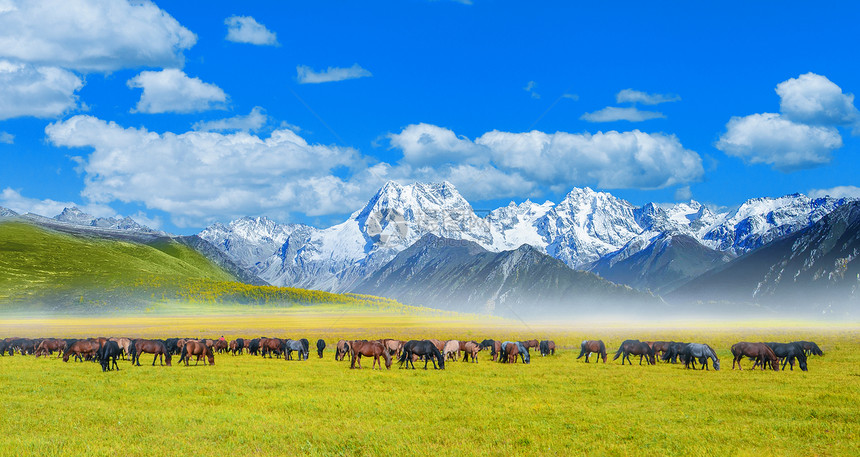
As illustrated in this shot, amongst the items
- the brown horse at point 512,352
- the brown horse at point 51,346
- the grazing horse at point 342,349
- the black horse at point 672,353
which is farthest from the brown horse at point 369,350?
the brown horse at point 51,346

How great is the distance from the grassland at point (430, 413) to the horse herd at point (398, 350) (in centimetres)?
298

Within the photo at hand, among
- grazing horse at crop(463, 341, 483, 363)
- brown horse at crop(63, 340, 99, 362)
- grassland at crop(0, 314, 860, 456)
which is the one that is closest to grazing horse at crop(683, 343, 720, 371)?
grassland at crop(0, 314, 860, 456)

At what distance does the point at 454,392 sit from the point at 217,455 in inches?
577

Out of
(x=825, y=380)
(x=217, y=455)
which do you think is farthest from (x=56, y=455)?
(x=825, y=380)

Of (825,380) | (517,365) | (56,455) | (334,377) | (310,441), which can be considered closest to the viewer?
(56,455)

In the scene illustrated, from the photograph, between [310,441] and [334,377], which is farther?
[334,377]

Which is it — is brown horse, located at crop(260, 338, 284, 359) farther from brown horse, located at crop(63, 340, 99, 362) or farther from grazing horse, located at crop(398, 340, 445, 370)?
grazing horse, located at crop(398, 340, 445, 370)

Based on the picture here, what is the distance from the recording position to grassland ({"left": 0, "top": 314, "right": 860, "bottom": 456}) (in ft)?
64.0

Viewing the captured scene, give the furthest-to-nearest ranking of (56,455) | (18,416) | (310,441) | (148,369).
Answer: (148,369) < (18,416) < (310,441) < (56,455)

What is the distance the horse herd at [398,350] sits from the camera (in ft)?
139

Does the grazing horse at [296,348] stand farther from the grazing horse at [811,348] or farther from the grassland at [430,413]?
the grazing horse at [811,348]

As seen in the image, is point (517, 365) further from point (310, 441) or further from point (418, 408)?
point (310, 441)

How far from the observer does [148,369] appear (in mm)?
41906

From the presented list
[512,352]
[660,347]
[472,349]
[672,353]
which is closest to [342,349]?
[472,349]
